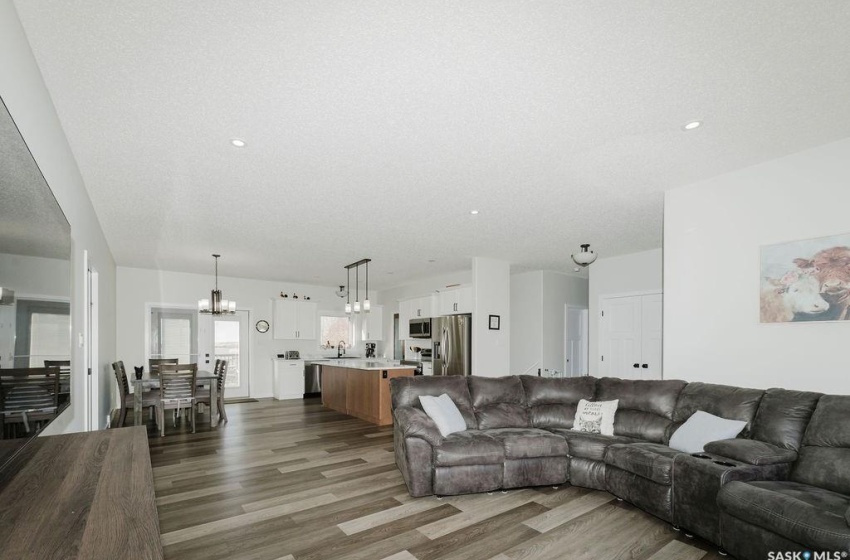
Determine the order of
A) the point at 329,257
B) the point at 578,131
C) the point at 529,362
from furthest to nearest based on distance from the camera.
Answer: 1. the point at 529,362
2. the point at 329,257
3. the point at 578,131

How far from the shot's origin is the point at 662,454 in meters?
3.37

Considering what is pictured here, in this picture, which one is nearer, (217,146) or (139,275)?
(217,146)

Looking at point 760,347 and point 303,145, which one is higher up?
point 303,145

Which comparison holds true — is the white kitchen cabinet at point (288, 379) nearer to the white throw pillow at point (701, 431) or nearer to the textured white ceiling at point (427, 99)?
the textured white ceiling at point (427, 99)

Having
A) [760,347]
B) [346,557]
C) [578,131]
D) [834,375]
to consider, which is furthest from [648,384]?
[346,557]

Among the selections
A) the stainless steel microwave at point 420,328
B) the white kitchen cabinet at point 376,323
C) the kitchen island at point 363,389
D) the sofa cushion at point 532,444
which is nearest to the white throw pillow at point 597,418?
the sofa cushion at point 532,444

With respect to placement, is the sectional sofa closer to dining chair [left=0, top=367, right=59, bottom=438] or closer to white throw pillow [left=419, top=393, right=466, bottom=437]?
white throw pillow [left=419, top=393, right=466, bottom=437]

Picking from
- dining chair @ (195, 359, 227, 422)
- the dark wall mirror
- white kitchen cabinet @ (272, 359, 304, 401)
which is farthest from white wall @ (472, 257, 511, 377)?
the dark wall mirror

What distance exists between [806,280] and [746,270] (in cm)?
43

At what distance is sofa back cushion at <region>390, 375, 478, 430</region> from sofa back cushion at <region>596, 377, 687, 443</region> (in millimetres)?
1410

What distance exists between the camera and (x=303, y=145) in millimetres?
3229

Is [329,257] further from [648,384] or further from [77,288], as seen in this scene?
[648,384]

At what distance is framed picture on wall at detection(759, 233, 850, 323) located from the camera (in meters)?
3.22

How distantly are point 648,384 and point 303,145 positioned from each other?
3.84m
